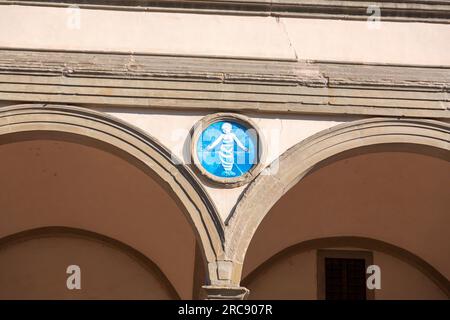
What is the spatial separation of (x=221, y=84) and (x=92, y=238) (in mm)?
3542

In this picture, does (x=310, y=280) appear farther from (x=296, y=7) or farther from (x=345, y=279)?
(x=296, y=7)

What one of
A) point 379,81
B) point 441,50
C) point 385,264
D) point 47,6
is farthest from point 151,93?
point 385,264

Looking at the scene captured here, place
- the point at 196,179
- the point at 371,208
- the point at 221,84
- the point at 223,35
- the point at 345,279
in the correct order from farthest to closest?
the point at 345,279 → the point at 371,208 → the point at 223,35 → the point at 221,84 → the point at 196,179

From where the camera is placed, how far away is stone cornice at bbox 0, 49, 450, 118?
11734 millimetres

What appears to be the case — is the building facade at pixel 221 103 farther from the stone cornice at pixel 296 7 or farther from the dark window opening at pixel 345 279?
the dark window opening at pixel 345 279

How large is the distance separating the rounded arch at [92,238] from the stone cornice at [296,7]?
344cm

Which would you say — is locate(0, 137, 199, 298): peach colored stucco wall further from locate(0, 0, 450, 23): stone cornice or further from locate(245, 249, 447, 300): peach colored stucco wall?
locate(0, 0, 450, 23): stone cornice

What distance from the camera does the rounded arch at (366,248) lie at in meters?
14.5

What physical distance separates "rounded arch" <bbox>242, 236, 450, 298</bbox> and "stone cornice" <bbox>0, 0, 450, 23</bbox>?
337 cm

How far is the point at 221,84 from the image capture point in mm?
11898

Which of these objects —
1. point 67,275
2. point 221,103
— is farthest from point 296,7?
point 67,275

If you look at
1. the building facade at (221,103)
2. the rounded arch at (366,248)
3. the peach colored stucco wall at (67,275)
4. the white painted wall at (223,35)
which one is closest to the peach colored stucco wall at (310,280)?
the rounded arch at (366,248)

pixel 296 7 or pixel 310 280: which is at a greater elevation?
pixel 296 7

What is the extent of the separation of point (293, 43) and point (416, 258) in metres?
3.90
